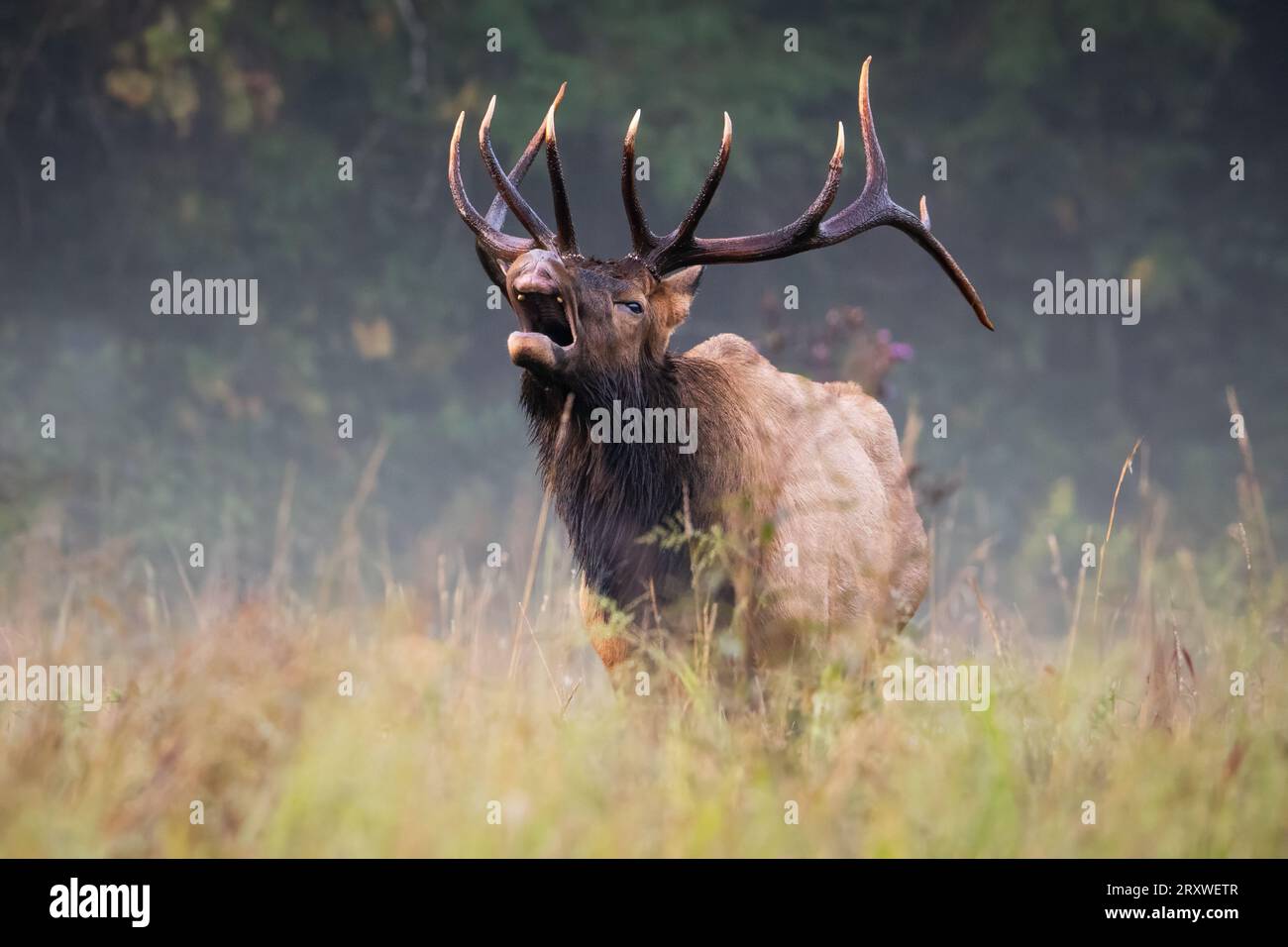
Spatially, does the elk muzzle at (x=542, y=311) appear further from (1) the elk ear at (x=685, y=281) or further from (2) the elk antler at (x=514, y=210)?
(1) the elk ear at (x=685, y=281)

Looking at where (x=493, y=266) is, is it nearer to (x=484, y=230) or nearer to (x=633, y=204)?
(x=484, y=230)

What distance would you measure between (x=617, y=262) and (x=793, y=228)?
56 centimetres

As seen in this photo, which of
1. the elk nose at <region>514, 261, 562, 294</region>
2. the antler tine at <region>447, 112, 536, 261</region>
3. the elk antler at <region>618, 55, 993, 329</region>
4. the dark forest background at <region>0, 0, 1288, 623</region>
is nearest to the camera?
the elk nose at <region>514, 261, 562, 294</region>

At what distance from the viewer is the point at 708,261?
5004mm

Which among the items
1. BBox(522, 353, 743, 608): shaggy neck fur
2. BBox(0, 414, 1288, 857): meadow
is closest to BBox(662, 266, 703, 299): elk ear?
BBox(522, 353, 743, 608): shaggy neck fur

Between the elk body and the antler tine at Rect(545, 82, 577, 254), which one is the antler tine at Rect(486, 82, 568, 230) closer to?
the elk body

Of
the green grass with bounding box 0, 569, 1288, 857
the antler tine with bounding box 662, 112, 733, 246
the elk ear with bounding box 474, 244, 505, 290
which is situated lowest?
the green grass with bounding box 0, 569, 1288, 857

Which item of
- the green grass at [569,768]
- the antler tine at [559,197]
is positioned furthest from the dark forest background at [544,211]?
the green grass at [569,768]

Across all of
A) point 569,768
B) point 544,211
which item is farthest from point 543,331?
point 544,211

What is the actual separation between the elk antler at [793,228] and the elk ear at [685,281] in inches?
1.1

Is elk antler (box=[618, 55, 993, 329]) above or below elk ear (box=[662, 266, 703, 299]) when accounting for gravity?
above

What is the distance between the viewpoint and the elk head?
14.6ft

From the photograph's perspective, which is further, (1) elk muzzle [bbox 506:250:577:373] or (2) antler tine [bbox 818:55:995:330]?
(2) antler tine [bbox 818:55:995:330]

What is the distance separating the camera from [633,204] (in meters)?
4.80
